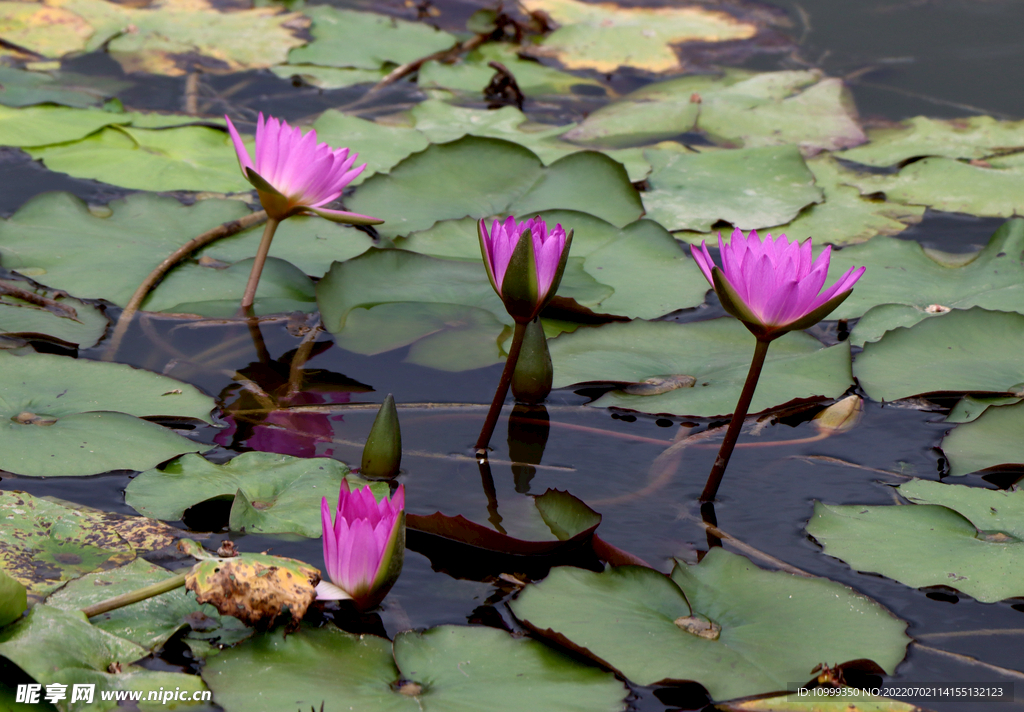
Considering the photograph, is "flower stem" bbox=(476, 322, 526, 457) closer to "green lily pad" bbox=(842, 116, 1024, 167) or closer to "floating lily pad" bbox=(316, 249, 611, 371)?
"floating lily pad" bbox=(316, 249, 611, 371)

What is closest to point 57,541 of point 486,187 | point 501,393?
point 501,393

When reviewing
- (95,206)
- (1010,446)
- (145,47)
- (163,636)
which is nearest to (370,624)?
(163,636)

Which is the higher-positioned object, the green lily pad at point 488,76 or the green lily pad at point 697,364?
the green lily pad at point 488,76

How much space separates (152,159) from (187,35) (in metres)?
1.77

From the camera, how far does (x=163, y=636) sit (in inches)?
50.8

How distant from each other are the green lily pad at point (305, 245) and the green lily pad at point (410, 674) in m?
1.31

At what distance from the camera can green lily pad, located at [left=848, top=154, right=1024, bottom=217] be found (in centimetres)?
308

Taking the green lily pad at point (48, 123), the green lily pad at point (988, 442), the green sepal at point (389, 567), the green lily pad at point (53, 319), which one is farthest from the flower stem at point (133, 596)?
the green lily pad at point (48, 123)

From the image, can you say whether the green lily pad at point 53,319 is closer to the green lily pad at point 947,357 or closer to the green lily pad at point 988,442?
the green lily pad at point 947,357

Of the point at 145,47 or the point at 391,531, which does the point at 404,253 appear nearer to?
the point at 391,531

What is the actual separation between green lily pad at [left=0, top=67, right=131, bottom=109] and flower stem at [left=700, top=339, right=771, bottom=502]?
2.94 metres

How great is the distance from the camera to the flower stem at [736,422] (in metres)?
1.53

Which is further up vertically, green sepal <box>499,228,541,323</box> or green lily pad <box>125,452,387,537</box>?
green sepal <box>499,228,541,323</box>

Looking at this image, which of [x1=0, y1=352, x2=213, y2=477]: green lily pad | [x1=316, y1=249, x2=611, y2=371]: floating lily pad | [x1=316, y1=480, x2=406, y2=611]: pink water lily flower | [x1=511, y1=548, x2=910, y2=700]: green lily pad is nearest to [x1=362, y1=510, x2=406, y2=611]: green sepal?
[x1=316, y1=480, x2=406, y2=611]: pink water lily flower
